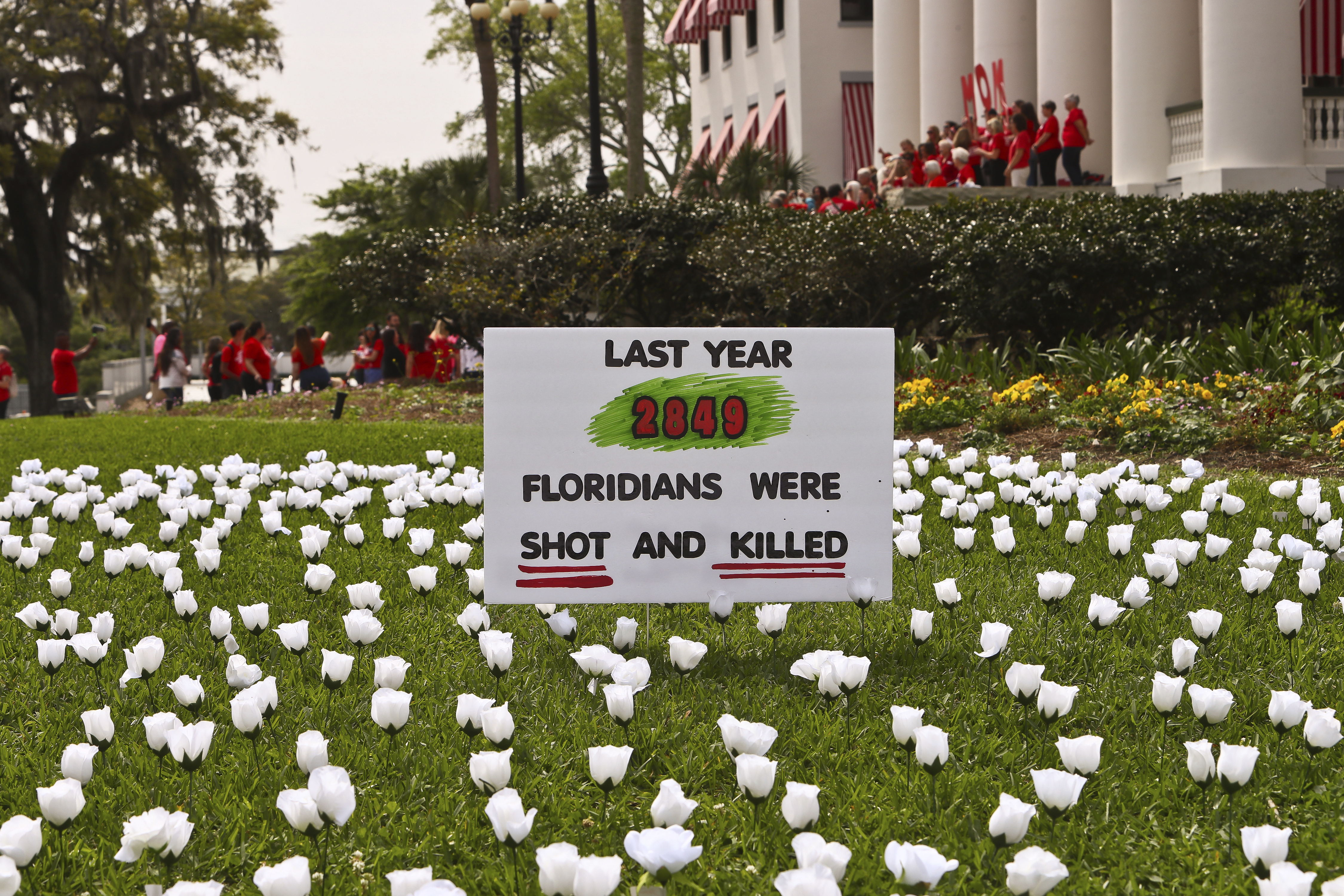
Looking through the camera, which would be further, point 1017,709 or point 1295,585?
point 1295,585

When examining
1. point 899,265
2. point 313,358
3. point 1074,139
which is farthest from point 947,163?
point 313,358

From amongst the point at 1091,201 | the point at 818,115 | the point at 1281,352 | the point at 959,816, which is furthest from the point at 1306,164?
the point at 959,816

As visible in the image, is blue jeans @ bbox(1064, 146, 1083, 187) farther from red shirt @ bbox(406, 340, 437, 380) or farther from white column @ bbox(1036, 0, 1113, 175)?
red shirt @ bbox(406, 340, 437, 380)

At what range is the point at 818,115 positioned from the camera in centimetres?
3209

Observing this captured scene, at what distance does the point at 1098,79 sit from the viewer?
21.5m

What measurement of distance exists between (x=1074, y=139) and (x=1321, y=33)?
21.4ft

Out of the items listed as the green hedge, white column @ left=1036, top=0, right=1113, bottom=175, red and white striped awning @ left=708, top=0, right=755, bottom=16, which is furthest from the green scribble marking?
red and white striped awning @ left=708, top=0, right=755, bottom=16

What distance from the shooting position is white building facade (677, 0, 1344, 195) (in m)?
17.3

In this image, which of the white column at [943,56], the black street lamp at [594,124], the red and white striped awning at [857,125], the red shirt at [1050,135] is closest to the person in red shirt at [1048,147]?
the red shirt at [1050,135]

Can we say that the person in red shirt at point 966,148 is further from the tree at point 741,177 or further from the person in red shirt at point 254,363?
the person in red shirt at point 254,363

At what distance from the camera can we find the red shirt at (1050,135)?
17.2 m

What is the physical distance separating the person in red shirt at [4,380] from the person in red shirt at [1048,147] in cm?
1503

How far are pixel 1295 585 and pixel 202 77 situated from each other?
27.6 meters

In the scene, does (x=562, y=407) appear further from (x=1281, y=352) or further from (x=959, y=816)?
(x=1281, y=352)
